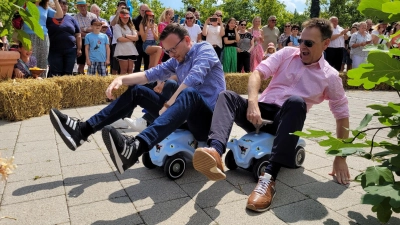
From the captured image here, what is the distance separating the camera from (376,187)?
5.14 ft

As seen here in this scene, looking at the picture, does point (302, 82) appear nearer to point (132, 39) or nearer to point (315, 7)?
point (132, 39)

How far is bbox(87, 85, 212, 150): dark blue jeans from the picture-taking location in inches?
A: 93.2

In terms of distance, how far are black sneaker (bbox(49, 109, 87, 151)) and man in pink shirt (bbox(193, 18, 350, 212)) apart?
113 cm

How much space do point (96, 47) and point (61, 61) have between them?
757 mm

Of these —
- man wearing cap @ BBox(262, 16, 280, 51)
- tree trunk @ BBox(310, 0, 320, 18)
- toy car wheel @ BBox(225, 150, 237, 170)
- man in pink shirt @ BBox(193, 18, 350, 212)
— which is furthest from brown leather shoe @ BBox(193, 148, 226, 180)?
A: tree trunk @ BBox(310, 0, 320, 18)

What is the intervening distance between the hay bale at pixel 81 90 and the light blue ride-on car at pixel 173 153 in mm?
Result: 4002

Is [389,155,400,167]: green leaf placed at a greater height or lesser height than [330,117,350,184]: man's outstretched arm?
greater

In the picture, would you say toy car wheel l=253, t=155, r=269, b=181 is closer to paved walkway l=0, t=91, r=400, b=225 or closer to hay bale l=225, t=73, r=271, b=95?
paved walkway l=0, t=91, r=400, b=225

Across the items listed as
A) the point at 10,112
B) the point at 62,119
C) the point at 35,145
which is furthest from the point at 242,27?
the point at 62,119

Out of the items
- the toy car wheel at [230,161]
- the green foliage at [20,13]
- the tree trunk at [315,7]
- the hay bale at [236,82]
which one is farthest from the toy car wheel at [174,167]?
the tree trunk at [315,7]

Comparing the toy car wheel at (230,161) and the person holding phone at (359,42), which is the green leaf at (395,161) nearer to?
the toy car wheel at (230,161)

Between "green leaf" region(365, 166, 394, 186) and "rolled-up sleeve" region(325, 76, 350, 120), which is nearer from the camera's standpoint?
"green leaf" region(365, 166, 394, 186)

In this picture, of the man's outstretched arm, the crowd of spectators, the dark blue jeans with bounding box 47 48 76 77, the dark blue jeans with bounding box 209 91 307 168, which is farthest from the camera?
the dark blue jeans with bounding box 47 48 76 77

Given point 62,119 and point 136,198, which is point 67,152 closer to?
point 62,119
